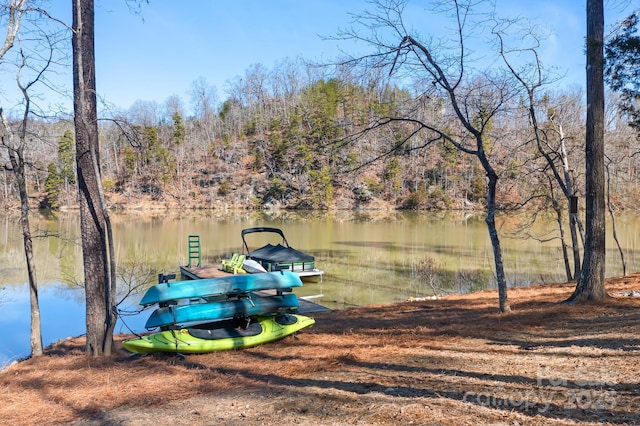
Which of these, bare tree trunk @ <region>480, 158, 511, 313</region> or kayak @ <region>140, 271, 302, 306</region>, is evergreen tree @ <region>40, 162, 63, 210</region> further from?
bare tree trunk @ <region>480, 158, 511, 313</region>

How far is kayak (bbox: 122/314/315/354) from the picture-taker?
548 centimetres

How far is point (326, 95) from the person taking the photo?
2402 inches

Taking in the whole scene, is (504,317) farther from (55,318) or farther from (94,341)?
(55,318)

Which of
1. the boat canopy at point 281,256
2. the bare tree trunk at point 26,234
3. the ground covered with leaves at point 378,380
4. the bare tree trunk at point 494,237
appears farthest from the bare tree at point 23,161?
the boat canopy at point 281,256

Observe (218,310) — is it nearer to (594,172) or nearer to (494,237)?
(494,237)

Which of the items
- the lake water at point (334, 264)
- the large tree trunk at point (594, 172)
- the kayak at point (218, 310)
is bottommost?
the lake water at point (334, 264)

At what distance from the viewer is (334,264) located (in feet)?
68.9

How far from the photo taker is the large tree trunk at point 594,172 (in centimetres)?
727

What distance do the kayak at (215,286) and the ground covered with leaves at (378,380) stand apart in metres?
0.73

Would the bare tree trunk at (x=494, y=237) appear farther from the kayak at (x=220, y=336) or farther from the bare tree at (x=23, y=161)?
the bare tree at (x=23, y=161)

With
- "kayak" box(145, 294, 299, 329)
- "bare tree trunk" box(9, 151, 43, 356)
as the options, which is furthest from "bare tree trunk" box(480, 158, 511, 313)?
"bare tree trunk" box(9, 151, 43, 356)

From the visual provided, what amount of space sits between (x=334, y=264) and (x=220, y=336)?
15302 mm

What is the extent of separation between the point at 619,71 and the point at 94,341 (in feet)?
27.3

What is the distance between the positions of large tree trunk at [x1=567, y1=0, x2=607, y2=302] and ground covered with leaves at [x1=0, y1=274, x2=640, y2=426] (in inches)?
33.1
